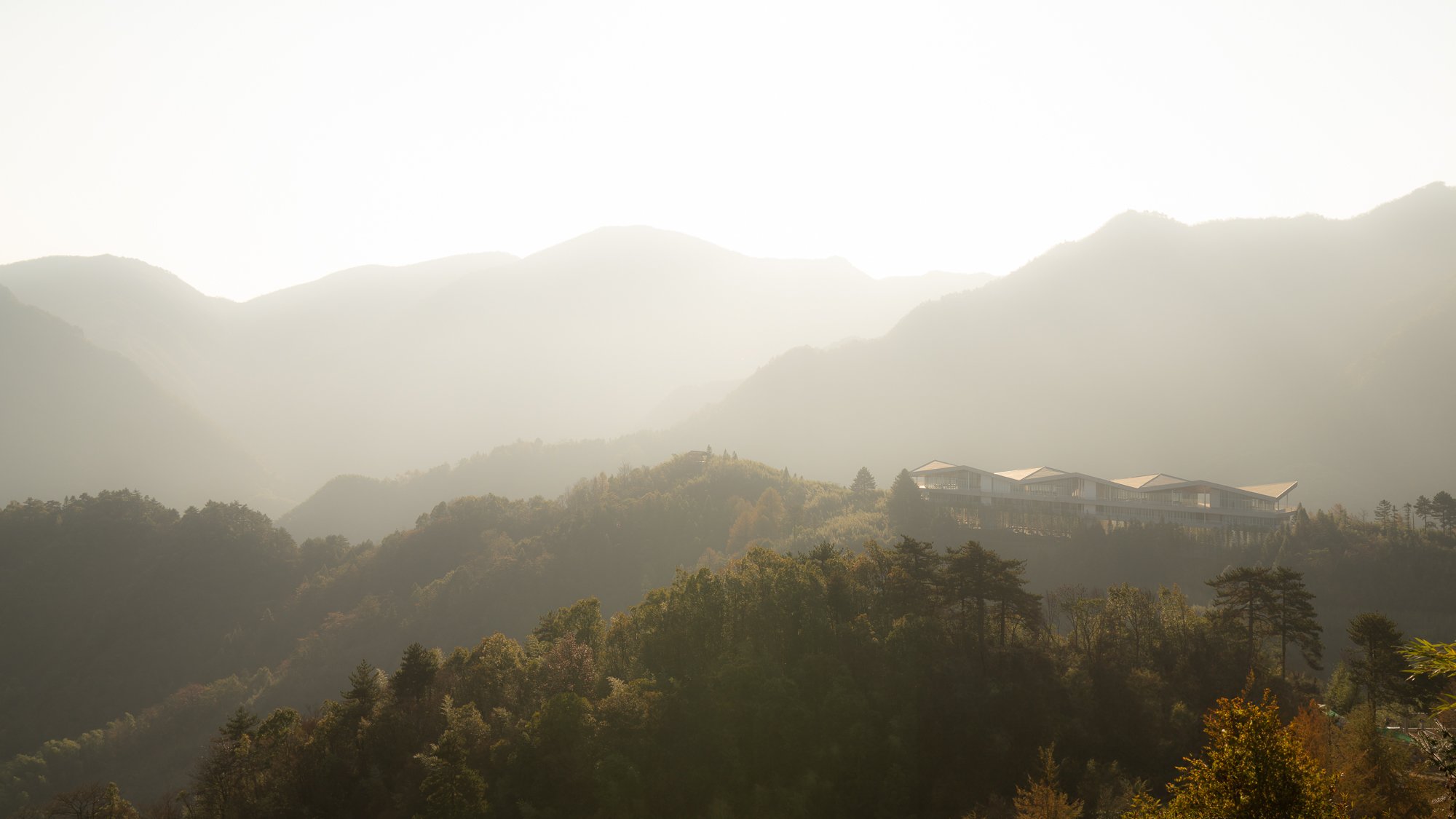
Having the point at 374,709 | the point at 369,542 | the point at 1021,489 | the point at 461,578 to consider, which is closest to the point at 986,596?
the point at 374,709

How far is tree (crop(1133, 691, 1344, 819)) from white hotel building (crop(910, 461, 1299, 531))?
239ft

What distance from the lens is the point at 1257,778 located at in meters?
16.5

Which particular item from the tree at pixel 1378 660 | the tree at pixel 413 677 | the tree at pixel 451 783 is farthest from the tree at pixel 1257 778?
the tree at pixel 413 677

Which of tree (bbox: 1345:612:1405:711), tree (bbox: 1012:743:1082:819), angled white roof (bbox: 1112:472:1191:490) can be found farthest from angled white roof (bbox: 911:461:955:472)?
tree (bbox: 1012:743:1082:819)

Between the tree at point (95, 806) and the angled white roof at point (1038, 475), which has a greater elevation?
the angled white roof at point (1038, 475)

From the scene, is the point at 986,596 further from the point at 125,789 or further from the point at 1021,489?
the point at 125,789

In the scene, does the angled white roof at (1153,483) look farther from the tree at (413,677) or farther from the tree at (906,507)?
the tree at (413,677)

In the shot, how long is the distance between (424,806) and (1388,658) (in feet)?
170

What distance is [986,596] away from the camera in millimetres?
45125

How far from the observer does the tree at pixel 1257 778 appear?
1628 cm

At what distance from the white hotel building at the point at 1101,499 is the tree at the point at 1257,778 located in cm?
7298

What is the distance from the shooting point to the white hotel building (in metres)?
78.6

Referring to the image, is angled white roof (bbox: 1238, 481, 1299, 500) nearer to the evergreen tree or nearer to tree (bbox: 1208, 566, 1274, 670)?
tree (bbox: 1208, 566, 1274, 670)

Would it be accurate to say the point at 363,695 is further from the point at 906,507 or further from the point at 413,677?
the point at 906,507
